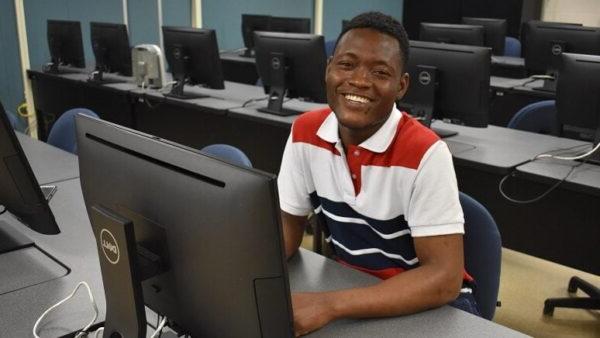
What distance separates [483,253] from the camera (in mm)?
1387

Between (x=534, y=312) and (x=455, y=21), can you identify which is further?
(x=455, y=21)

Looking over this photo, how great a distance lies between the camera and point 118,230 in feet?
2.78

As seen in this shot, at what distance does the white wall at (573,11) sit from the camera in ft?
20.7

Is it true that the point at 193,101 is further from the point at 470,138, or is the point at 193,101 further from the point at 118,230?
the point at 118,230

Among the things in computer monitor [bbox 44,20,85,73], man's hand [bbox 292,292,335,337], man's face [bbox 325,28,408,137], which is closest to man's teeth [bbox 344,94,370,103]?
man's face [bbox 325,28,408,137]

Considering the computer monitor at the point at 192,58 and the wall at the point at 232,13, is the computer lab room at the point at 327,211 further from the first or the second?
the wall at the point at 232,13

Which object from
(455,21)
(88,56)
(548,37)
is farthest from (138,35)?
(455,21)

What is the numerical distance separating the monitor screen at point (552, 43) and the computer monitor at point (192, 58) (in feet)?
6.91

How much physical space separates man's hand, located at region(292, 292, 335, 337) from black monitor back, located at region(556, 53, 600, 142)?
1636 mm

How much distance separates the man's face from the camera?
1.27m

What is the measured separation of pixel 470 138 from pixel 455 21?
17.5 feet

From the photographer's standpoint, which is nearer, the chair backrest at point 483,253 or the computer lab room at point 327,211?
the computer lab room at point 327,211

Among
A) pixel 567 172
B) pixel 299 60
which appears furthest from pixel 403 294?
pixel 299 60

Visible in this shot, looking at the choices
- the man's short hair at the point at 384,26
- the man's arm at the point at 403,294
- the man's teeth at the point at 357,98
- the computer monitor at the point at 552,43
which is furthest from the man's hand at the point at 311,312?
the computer monitor at the point at 552,43
